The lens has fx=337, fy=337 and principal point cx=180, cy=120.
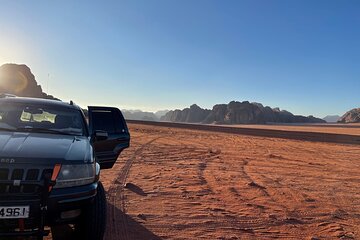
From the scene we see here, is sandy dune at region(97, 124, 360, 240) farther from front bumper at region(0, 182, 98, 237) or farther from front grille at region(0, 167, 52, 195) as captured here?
front grille at region(0, 167, 52, 195)

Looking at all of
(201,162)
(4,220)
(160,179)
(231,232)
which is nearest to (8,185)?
(4,220)

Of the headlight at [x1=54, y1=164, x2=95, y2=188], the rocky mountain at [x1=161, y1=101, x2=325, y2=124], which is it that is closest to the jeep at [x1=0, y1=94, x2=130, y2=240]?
the headlight at [x1=54, y1=164, x2=95, y2=188]

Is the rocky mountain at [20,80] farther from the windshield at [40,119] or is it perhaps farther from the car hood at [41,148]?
the car hood at [41,148]

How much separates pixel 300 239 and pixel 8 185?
13.5 feet

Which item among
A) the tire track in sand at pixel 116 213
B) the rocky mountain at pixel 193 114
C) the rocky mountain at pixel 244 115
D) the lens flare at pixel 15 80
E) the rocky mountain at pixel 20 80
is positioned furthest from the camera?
the rocky mountain at pixel 193 114

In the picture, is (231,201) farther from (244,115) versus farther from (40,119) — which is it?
(244,115)

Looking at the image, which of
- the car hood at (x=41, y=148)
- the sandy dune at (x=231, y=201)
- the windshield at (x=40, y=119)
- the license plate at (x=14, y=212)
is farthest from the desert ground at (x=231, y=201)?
the license plate at (x=14, y=212)

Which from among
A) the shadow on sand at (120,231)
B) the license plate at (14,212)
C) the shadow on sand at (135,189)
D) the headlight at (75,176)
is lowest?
the shadow on sand at (120,231)

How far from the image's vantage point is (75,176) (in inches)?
143

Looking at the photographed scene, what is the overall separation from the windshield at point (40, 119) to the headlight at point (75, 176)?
1112mm

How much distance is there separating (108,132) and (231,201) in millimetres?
2902

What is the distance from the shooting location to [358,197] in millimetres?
7719

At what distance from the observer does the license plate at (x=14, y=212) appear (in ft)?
10.4

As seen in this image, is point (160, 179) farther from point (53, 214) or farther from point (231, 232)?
point (53, 214)
